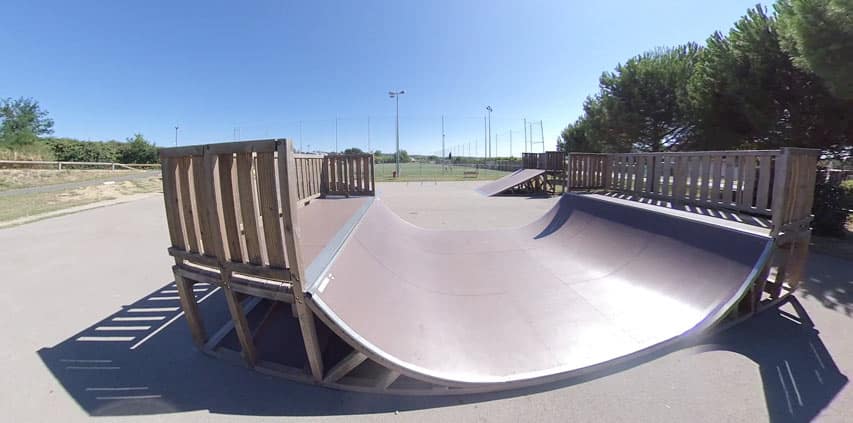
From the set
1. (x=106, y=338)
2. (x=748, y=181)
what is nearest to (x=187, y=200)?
(x=106, y=338)

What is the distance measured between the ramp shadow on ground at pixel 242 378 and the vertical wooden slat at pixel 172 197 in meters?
0.95

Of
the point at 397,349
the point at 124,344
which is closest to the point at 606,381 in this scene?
the point at 397,349

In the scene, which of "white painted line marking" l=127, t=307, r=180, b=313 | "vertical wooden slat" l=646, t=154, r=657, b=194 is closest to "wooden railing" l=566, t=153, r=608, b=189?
"vertical wooden slat" l=646, t=154, r=657, b=194

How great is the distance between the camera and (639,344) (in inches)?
104

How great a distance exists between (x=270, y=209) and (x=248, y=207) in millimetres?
228

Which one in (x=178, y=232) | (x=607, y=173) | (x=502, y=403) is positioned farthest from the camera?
(x=607, y=173)

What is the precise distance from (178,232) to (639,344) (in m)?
3.88

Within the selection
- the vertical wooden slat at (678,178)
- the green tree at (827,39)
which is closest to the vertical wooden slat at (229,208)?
the vertical wooden slat at (678,178)

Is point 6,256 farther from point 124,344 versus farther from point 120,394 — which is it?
point 120,394

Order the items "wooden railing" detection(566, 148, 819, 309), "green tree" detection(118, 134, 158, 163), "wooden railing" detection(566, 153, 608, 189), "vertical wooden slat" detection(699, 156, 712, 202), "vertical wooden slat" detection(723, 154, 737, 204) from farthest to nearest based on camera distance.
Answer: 1. "green tree" detection(118, 134, 158, 163)
2. "wooden railing" detection(566, 153, 608, 189)
3. "vertical wooden slat" detection(699, 156, 712, 202)
4. "vertical wooden slat" detection(723, 154, 737, 204)
5. "wooden railing" detection(566, 148, 819, 309)

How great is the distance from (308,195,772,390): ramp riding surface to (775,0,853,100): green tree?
4495mm

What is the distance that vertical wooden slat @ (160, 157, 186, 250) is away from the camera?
269 cm

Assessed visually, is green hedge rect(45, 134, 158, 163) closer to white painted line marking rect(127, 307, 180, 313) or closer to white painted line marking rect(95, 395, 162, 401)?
white painted line marking rect(127, 307, 180, 313)

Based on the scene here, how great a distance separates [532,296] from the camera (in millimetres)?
3549
